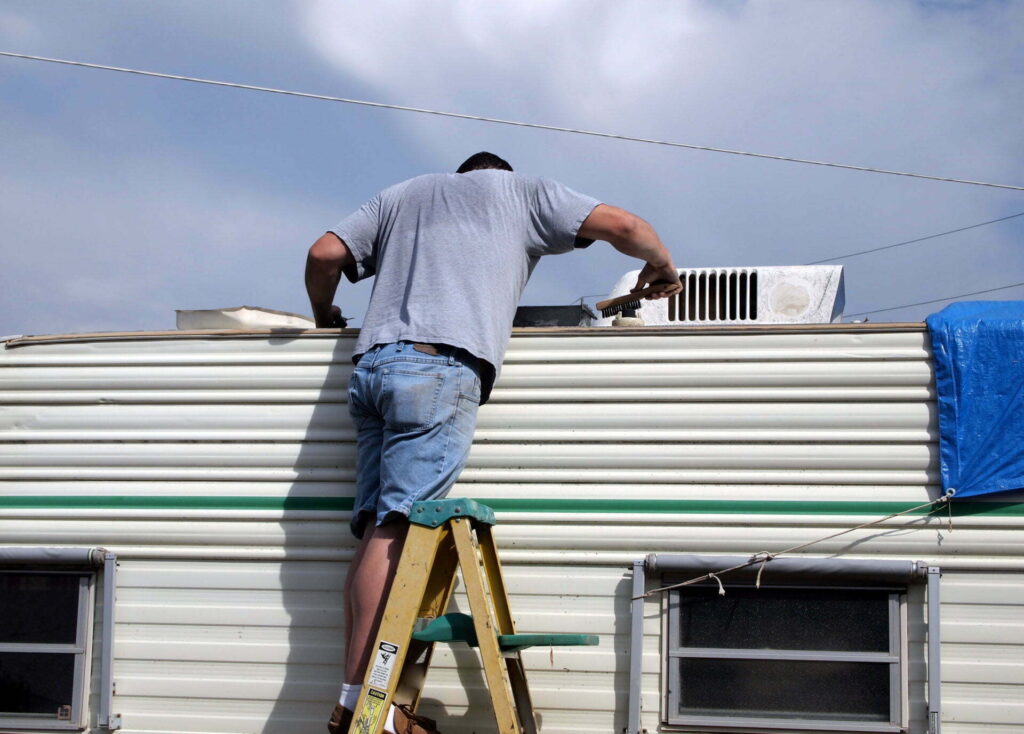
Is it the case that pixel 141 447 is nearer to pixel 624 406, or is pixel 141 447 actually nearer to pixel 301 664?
pixel 301 664

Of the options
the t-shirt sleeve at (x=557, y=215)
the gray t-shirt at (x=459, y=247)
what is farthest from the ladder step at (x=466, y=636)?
the t-shirt sleeve at (x=557, y=215)

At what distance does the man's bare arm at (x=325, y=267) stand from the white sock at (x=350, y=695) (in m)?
1.46

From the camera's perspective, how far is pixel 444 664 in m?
3.77

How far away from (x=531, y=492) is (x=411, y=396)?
2.16ft

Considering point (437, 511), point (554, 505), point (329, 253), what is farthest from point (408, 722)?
point (329, 253)

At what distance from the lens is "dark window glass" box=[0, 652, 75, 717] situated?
3.93m

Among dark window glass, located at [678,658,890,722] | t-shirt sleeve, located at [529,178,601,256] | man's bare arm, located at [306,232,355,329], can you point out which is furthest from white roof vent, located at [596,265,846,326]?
dark window glass, located at [678,658,890,722]

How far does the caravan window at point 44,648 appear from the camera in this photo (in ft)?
12.9

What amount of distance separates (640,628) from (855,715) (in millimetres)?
758

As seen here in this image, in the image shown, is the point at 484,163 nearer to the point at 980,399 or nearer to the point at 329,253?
the point at 329,253

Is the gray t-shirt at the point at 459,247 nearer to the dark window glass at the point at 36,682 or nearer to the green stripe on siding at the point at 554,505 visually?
the green stripe on siding at the point at 554,505

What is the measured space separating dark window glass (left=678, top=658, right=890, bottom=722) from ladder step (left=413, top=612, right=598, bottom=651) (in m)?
0.54

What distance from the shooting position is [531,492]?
3.81 meters

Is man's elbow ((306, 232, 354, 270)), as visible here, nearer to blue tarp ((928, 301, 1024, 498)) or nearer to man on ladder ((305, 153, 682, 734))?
man on ladder ((305, 153, 682, 734))
